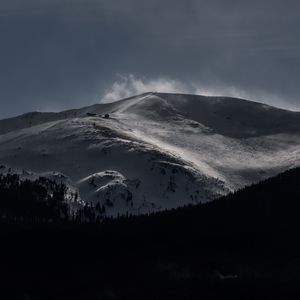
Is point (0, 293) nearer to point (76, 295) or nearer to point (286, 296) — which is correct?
point (76, 295)

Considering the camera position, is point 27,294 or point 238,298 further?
point 27,294

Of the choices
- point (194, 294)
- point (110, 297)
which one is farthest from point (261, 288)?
point (110, 297)

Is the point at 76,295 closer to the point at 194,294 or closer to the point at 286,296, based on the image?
the point at 194,294

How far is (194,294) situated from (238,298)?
52.2ft

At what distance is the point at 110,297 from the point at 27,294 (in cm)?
1928

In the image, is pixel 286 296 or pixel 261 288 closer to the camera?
pixel 286 296

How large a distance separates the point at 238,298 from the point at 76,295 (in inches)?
1620

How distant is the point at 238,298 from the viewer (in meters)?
179

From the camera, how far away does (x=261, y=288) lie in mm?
195750

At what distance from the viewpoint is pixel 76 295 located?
199250 millimetres

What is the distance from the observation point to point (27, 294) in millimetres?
196625

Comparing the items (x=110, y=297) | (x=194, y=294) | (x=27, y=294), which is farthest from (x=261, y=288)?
(x=27, y=294)

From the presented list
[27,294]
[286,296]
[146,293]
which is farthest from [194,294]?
[27,294]

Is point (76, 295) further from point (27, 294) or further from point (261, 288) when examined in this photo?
point (261, 288)
